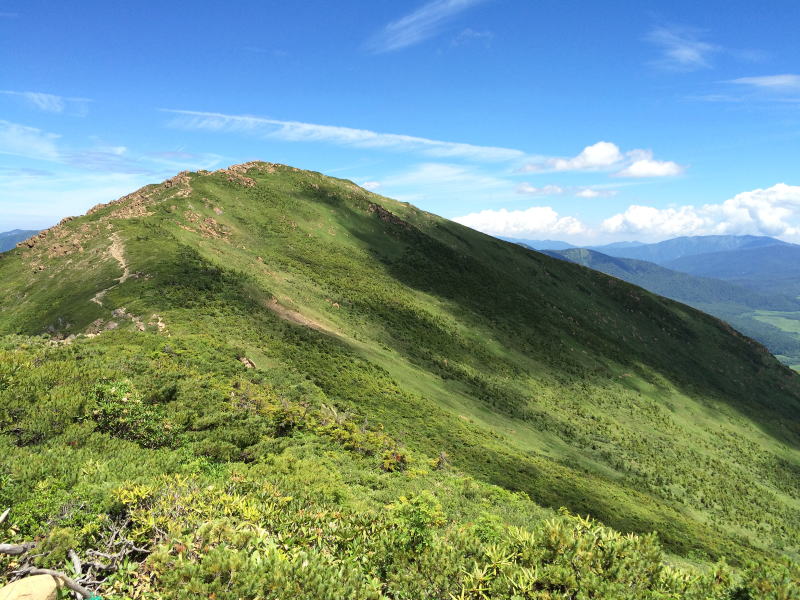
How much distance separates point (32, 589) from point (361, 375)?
30.7m

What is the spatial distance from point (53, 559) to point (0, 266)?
68.8 meters

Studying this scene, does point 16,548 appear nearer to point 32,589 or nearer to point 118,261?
point 32,589

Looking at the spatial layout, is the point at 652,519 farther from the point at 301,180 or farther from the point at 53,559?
the point at 301,180

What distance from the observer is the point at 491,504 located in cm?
2172

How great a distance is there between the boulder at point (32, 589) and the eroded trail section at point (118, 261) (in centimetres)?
3892

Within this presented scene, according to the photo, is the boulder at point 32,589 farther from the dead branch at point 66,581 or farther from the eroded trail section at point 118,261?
the eroded trail section at point 118,261

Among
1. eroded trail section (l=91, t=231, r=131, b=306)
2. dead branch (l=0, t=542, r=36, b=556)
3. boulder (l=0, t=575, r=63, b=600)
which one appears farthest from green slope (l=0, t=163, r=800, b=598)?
boulder (l=0, t=575, r=63, b=600)

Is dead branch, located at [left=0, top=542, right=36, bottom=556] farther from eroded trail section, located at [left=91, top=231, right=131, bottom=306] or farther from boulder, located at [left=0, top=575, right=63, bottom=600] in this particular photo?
eroded trail section, located at [left=91, top=231, right=131, bottom=306]

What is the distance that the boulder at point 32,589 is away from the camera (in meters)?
7.57

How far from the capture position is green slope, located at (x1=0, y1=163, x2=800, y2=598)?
61.7 feet

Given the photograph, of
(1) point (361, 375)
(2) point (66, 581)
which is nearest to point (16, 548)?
(2) point (66, 581)

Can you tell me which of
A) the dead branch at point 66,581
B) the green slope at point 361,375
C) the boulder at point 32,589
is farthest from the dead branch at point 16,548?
the green slope at point 361,375

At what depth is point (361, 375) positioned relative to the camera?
38219mm

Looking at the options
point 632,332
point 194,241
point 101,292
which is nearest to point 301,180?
point 194,241
